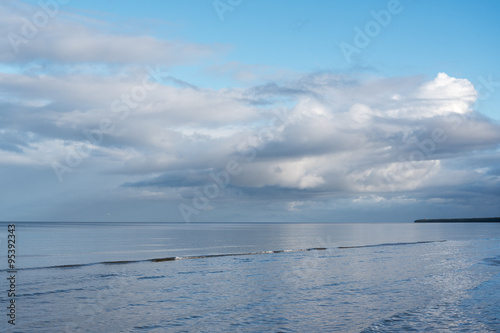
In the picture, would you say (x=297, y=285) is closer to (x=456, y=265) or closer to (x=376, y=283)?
(x=376, y=283)

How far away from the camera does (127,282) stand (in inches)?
1353

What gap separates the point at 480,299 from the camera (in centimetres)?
2794

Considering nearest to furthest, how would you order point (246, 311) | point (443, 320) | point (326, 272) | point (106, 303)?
point (443, 320) → point (246, 311) → point (106, 303) → point (326, 272)

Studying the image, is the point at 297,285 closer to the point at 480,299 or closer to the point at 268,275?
the point at 268,275

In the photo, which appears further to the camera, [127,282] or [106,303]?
[127,282]

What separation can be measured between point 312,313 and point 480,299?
12176mm

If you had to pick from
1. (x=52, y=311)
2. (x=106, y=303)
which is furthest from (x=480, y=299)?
(x=52, y=311)

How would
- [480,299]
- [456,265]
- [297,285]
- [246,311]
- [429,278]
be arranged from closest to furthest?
1. [246,311]
2. [480,299]
3. [297,285]
4. [429,278]
5. [456,265]

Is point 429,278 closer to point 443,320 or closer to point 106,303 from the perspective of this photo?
point 443,320

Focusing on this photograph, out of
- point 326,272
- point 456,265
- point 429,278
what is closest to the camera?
point 429,278

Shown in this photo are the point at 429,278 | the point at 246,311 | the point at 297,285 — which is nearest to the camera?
the point at 246,311

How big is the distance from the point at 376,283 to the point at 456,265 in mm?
18314

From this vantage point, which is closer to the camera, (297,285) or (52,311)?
(52,311)

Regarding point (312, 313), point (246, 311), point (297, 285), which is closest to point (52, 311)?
point (246, 311)
